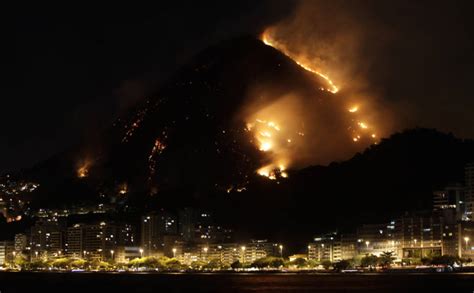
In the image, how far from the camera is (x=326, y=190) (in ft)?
430

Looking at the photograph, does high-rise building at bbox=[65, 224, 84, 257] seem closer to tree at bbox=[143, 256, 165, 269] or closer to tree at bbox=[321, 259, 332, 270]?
tree at bbox=[143, 256, 165, 269]

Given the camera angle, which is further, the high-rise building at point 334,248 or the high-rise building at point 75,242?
the high-rise building at point 75,242

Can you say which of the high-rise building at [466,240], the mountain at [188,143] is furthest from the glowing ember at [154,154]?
the high-rise building at [466,240]

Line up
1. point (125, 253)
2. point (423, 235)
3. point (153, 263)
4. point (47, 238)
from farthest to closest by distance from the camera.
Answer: point (47, 238) → point (125, 253) → point (153, 263) → point (423, 235)

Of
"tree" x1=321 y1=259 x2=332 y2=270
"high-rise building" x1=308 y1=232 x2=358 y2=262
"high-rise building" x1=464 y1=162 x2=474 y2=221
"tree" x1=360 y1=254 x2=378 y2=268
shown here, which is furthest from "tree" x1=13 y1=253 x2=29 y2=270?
"high-rise building" x1=464 y1=162 x2=474 y2=221

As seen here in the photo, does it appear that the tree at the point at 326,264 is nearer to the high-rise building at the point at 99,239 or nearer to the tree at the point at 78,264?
the tree at the point at 78,264

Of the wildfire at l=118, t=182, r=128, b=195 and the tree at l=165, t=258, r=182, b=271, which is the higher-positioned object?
the wildfire at l=118, t=182, r=128, b=195

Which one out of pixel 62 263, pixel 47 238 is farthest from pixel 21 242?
pixel 62 263

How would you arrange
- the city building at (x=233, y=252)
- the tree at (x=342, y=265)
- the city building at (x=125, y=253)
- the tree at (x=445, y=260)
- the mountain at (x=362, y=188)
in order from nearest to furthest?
the tree at (x=445, y=260), the tree at (x=342, y=265), the city building at (x=233, y=252), the mountain at (x=362, y=188), the city building at (x=125, y=253)

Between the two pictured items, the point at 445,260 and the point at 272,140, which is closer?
the point at 445,260

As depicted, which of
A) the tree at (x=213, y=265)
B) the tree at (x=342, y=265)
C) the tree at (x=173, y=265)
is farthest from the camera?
the tree at (x=173, y=265)

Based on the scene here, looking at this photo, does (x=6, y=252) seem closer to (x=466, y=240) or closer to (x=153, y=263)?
(x=153, y=263)

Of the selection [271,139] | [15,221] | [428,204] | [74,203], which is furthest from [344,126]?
[15,221]

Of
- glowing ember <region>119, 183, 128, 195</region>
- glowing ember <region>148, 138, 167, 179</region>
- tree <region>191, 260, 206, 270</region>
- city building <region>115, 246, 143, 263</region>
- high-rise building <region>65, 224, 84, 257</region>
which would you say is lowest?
tree <region>191, 260, 206, 270</region>
